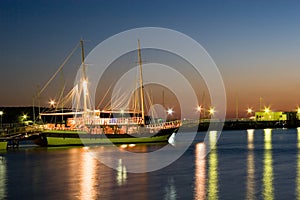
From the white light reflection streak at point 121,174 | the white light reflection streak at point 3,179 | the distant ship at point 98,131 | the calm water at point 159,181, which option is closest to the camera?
the calm water at point 159,181

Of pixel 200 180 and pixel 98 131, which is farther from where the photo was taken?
pixel 98 131

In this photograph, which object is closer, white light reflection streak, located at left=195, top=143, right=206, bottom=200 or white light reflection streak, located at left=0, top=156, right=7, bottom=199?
white light reflection streak, located at left=195, top=143, right=206, bottom=200

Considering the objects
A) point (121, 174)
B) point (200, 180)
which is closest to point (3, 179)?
point (121, 174)

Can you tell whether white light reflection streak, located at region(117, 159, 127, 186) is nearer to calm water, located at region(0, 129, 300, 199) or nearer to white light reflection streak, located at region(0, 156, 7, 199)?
calm water, located at region(0, 129, 300, 199)

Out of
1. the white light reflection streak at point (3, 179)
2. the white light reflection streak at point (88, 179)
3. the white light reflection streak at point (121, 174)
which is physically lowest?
the white light reflection streak at point (3, 179)

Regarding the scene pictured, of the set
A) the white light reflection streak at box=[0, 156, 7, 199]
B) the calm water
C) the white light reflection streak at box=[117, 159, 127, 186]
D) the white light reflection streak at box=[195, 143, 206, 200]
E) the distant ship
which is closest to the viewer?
the white light reflection streak at box=[195, 143, 206, 200]

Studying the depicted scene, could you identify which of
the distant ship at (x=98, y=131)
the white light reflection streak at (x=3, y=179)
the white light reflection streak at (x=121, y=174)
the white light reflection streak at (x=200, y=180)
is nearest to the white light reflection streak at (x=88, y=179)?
the white light reflection streak at (x=121, y=174)

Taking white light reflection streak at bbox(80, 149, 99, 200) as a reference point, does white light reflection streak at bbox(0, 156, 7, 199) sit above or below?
below

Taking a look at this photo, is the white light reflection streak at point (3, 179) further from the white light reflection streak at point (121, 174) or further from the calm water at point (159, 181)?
the white light reflection streak at point (121, 174)

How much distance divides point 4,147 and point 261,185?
4836 cm

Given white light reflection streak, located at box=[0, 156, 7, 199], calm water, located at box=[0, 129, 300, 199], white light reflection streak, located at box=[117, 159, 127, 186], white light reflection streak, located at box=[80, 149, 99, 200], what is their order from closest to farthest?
calm water, located at box=[0, 129, 300, 199] → white light reflection streak, located at box=[80, 149, 99, 200] → white light reflection streak, located at box=[0, 156, 7, 199] → white light reflection streak, located at box=[117, 159, 127, 186]

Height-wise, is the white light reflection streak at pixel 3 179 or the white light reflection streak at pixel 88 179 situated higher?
the white light reflection streak at pixel 88 179

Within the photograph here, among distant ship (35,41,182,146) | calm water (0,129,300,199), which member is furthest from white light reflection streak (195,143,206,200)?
distant ship (35,41,182,146)

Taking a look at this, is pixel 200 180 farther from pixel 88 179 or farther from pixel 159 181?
pixel 88 179
